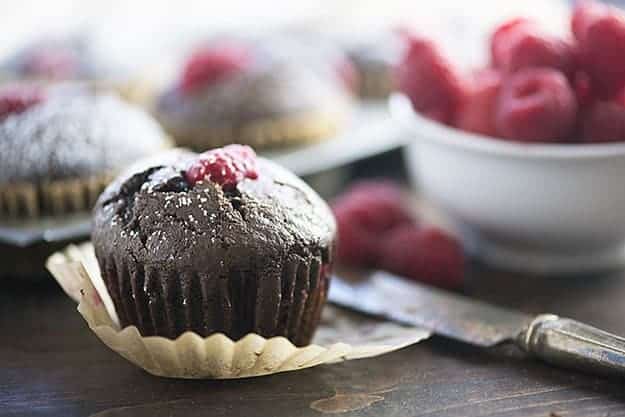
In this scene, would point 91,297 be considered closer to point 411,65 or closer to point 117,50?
point 411,65

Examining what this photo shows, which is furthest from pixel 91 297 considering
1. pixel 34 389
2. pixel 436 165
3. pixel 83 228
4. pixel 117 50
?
pixel 117 50

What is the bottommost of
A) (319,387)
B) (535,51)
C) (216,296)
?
(319,387)

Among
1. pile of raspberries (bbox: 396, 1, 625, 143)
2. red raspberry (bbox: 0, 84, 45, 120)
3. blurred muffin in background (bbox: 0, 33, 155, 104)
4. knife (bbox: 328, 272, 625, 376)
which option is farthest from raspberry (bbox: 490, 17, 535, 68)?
blurred muffin in background (bbox: 0, 33, 155, 104)

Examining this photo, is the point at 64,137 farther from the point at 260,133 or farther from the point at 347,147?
the point at 347,147

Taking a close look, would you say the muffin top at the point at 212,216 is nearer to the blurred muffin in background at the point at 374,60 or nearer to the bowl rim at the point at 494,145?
the bowl rim at the point at 494,145

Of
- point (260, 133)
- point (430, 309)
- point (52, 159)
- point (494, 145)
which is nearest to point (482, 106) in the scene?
point (494, 145)

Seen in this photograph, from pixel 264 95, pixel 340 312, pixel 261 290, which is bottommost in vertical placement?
pixel 340 312
